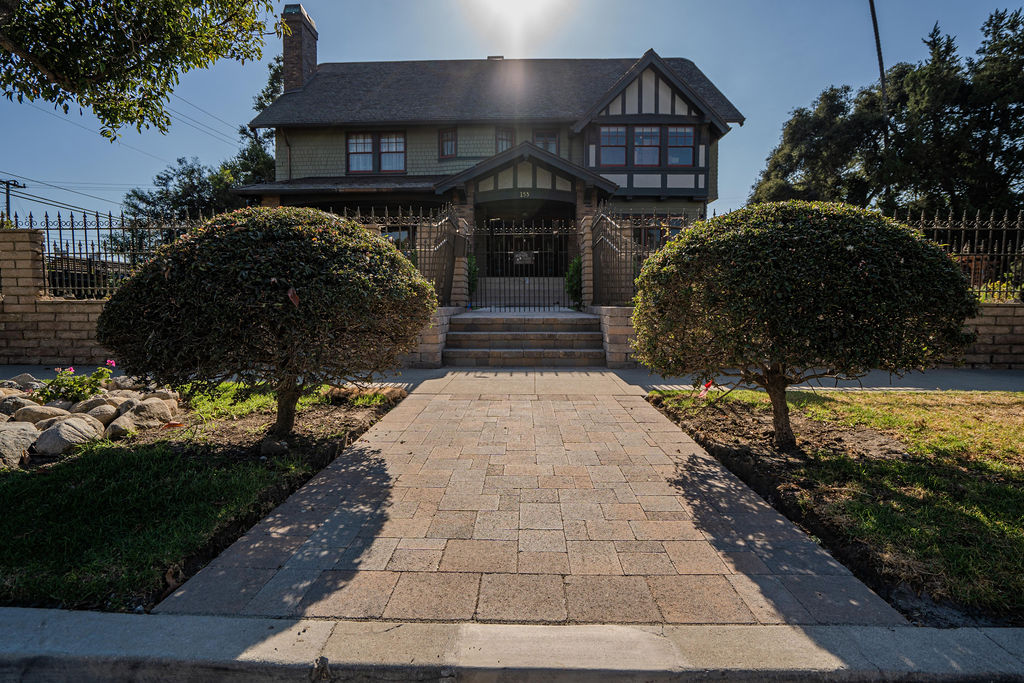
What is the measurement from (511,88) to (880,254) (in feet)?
73.4

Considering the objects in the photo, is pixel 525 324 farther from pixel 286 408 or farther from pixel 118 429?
pixel 118 429

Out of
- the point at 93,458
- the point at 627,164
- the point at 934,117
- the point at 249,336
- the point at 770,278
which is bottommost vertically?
the point at 93,458

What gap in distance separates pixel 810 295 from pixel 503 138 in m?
19.5

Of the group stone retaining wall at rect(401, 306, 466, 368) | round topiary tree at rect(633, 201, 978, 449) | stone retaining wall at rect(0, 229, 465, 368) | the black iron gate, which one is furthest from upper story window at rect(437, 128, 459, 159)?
round topiary tree at rect(633, 201, 978, 449)

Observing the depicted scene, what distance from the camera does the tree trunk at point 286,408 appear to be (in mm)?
4484

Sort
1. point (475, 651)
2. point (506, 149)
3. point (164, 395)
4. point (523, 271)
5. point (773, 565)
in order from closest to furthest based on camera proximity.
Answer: point (475, 651)
point (773, 565)
point (164, 395)
point (523, 271)
point (506, 149)

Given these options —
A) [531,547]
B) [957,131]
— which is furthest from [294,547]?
[957,131]

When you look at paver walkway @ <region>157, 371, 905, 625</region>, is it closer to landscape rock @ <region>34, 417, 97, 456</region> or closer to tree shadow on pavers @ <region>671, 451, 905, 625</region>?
tree shadow on pavers @ <region>671, 451, 905, 625</region>

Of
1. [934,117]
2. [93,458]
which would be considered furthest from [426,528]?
[934,117]

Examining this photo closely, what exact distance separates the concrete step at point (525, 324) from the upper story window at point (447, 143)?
13.0 metres

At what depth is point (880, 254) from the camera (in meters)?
3.74

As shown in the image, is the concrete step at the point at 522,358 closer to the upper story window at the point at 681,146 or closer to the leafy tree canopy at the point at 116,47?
the leafy tree canopy at the point at 116,47

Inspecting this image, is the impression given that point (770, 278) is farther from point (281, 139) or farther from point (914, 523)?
point (281, 139)

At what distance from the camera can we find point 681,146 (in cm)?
2050
